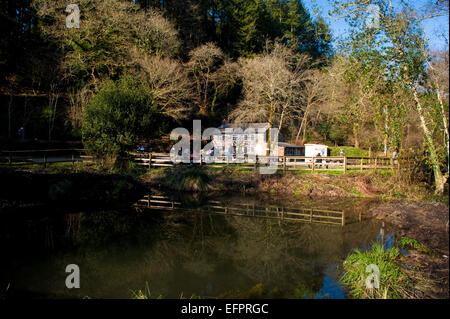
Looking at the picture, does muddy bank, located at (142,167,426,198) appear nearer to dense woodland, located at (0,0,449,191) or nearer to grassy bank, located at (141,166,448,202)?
grassy bank, located at (141,166,448,202)

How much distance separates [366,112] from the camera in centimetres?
1059

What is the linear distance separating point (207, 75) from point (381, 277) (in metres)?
32.4

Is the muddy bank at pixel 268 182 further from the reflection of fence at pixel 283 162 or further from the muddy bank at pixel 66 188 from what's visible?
the muddy bank at pixel 66 188

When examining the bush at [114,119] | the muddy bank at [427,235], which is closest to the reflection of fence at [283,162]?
the bush at [114,119]

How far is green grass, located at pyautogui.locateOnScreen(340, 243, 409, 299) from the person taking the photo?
19.6 ft

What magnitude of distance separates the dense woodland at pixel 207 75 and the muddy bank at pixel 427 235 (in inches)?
63.5

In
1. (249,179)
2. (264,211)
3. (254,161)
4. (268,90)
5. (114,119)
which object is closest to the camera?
(264,211)

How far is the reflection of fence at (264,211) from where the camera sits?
1272 centimetres

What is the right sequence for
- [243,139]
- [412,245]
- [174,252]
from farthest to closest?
1. [243,139]
2. [174,252]
3. [412,245]

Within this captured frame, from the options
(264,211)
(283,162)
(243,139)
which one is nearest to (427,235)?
(264,211)

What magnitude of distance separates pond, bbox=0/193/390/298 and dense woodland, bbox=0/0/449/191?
14.8 ft

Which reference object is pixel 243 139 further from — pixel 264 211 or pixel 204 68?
pixel 264 211

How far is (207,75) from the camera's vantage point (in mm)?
35688

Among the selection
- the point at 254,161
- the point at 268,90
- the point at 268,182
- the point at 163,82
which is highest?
the point at 163,82
